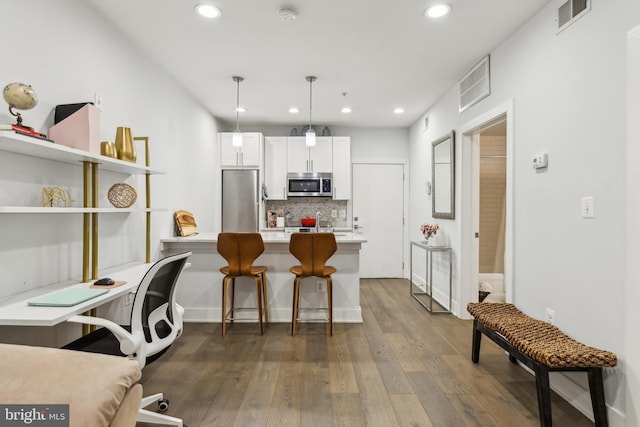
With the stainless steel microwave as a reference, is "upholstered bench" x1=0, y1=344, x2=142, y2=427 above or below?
below

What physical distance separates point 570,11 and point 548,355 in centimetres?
211

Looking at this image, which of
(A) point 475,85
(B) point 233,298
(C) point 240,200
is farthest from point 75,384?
(C) point 240,200

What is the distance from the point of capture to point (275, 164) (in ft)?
18.1

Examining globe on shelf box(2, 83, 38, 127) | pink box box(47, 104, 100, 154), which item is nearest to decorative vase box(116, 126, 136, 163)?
pink box box(47, 104, 100, 154)

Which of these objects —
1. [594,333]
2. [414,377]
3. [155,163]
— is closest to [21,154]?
[155,163]

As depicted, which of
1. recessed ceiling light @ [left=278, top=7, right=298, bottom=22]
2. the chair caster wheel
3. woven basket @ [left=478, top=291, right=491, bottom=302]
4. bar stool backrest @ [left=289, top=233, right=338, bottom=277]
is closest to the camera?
the chair caster wheel

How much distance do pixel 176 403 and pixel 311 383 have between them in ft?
2.86

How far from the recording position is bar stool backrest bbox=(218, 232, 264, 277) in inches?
125

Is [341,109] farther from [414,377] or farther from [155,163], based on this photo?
[414,377]

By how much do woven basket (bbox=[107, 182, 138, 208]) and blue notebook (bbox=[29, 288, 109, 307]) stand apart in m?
0.80

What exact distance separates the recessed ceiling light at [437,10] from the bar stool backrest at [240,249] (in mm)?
2280

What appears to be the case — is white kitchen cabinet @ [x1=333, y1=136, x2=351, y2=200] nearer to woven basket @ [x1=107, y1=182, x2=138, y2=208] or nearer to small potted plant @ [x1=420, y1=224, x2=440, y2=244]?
small potted plant @ [x1=420, y1=224, x2=440, y2=244]

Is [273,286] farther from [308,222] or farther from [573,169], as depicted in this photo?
[573,169]

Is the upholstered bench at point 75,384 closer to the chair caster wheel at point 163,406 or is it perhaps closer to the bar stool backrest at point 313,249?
the chair caster wheel at point 163,406
